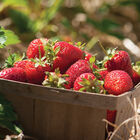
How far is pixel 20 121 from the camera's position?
3.06 ft

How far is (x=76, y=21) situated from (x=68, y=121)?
6.42 ft

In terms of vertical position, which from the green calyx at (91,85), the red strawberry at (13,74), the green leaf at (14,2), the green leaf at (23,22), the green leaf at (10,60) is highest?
the green leaf at (14,2)

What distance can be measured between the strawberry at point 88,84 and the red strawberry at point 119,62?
151mm

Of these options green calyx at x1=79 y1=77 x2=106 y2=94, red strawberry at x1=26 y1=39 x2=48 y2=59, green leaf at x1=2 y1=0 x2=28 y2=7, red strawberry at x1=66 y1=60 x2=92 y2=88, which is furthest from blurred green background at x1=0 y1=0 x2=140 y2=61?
green calyx at x1=79 y1=77 x2=106 y2=94

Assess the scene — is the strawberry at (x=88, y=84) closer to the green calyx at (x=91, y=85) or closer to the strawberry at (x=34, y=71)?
the green calyx at (x=91, y=85)

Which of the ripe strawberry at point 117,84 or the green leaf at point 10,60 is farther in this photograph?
the green leaf at point 10,60

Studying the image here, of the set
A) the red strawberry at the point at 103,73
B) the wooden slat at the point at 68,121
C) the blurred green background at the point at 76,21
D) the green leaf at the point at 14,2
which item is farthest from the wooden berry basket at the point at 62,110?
the green leaf at the point at 14,2

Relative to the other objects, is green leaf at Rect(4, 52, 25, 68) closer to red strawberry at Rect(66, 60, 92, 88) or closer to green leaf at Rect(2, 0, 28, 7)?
red strawberry at Rect(66, 60, 92, 88)

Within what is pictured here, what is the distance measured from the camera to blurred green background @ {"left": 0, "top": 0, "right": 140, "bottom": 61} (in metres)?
2.15

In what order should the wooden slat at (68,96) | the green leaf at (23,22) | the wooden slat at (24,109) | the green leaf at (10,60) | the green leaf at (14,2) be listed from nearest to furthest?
the wooden slat at (68,96)
the wooden slat at (24,109)
the green leaf at (10,60)
the green leaf at (14,2)
the green leaf at (23,22)

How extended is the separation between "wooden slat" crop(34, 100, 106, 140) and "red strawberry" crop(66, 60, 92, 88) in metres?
0.09

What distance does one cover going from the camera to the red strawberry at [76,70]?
2.98 feet

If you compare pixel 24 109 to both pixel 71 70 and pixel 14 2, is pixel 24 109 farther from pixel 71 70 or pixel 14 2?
pixel 14 2

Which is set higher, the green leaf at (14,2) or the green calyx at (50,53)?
the green leaf at (14,2)
